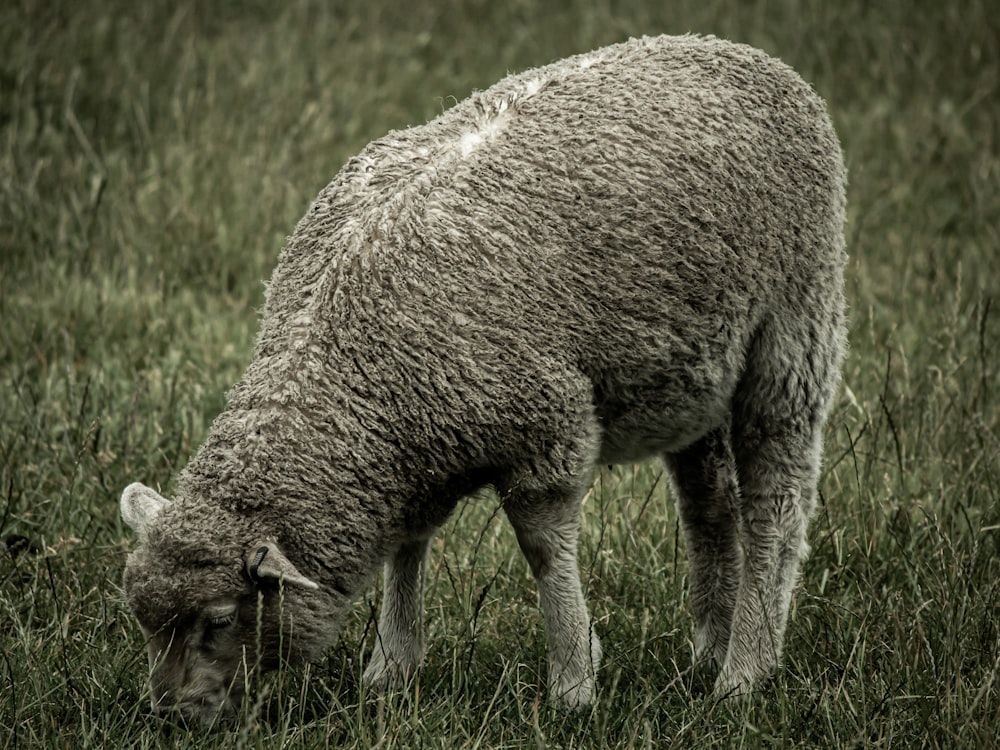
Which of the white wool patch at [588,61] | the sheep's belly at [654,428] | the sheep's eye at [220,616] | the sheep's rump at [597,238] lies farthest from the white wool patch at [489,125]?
the sheep's eye at [220,616]

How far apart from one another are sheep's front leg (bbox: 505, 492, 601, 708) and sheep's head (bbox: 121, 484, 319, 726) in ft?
2.06

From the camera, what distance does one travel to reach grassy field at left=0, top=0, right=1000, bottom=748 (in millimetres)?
3689

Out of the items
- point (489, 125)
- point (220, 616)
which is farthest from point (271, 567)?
point (489, 125)

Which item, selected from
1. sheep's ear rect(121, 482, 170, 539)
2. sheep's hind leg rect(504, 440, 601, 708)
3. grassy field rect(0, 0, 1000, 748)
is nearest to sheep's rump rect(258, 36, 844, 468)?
sheep's hind leg rect(504, 440, 601, 708)

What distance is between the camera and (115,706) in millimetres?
3643

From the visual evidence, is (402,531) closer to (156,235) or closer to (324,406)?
(324,406)

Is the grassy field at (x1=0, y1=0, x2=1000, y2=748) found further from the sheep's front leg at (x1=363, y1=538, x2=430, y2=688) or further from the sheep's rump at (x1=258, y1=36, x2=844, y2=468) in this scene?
the sheep's rump at (x1=258, y1=36, x2=844, y2=468)

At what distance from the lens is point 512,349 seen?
11.4 feet

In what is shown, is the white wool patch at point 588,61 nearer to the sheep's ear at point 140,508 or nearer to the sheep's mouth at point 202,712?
the sheep's ear at point 140,508

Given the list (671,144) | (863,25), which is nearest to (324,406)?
(671,144)

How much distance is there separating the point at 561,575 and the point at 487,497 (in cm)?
38

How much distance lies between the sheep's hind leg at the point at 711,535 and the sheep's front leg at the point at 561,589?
0.64 meters

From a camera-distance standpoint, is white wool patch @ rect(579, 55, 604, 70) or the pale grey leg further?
the pale grey leg

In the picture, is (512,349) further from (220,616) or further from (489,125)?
(220,616)
